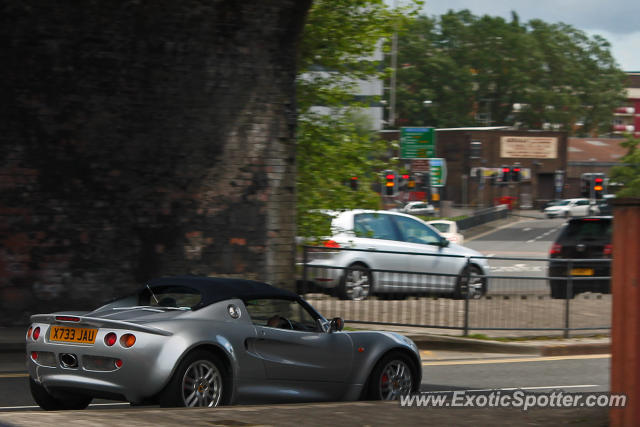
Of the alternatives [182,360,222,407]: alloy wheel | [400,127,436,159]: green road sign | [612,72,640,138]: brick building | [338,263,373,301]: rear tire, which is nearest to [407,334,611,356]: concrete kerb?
[338,263,373,301]: rear tire

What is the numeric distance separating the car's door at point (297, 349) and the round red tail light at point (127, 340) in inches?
40.5

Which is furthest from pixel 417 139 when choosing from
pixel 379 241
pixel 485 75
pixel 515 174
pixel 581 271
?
pixel 485 75

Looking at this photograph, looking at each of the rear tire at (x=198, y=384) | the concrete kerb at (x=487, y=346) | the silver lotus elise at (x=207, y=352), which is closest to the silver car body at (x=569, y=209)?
the concrete kerb at (x=487, y=346)

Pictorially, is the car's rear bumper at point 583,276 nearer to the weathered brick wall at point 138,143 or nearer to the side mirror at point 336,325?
the weathered brick wall at point 138,143

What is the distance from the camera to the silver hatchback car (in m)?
14.8

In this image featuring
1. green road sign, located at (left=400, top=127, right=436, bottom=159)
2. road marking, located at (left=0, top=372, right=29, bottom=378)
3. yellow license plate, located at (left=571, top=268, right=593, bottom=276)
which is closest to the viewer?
road marking, located at (left=0, top=372, right=29, bottom=378)

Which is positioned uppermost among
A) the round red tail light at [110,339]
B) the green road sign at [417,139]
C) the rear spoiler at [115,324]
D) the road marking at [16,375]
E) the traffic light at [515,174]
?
the green road sign at [417,139]

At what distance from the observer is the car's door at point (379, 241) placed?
17484 mm

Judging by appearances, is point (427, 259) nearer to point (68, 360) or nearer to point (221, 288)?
point (221, 288)

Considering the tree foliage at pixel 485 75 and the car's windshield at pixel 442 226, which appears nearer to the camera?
the car's windshield at pixel 442 226

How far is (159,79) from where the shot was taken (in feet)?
43.5

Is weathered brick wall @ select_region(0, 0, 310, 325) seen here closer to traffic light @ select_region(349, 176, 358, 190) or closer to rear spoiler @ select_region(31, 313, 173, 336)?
traffic light @ select_region(349, 176, 358, 190)

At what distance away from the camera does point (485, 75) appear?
348ft

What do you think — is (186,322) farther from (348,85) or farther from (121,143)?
(348,85)
